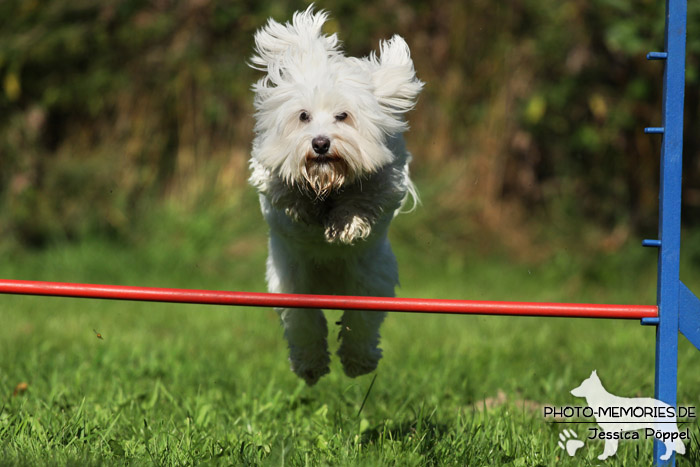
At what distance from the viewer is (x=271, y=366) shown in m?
4.80

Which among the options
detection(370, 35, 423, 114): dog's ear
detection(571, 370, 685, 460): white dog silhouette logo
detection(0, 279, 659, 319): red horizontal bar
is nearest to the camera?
detection(0, 279, 659, 319): red horizontal bar

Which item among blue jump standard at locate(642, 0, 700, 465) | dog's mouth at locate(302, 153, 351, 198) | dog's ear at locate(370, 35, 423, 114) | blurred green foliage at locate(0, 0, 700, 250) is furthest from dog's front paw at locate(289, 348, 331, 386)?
blurred green foliage at locate(0, 0, 700, 250)

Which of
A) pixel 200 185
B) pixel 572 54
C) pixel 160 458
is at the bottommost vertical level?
pixel 160 458

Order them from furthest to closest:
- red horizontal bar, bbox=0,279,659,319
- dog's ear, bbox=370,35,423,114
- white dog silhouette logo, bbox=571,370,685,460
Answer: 1. dog's ear, bbox=370,35,423,114
2. white dog silhouette logo, bbox=571,370,685,460
3. red horizontal bar, bbox=0,279,659,319

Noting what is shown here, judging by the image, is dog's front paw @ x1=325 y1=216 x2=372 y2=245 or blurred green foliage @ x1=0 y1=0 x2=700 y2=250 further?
blurred green foliage @ x1=0 y1=0 x2=700 y2=250

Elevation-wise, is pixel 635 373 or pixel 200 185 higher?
pixel 200 185

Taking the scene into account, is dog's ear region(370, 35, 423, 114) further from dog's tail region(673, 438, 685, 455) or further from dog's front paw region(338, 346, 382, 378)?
dog's tail region(673, 438, 685, 455)

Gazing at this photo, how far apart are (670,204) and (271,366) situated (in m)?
2.66

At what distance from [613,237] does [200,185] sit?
412 cm

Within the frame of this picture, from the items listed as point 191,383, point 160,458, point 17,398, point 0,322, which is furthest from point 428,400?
point 0,322

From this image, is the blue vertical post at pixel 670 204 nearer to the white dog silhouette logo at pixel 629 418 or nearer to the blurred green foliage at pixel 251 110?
the white dog silhouette logo at pixel 629 418

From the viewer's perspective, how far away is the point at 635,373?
453 cm

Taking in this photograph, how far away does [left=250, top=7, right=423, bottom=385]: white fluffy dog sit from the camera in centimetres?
312

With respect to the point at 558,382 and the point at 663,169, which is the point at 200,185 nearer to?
the point at 558,382
